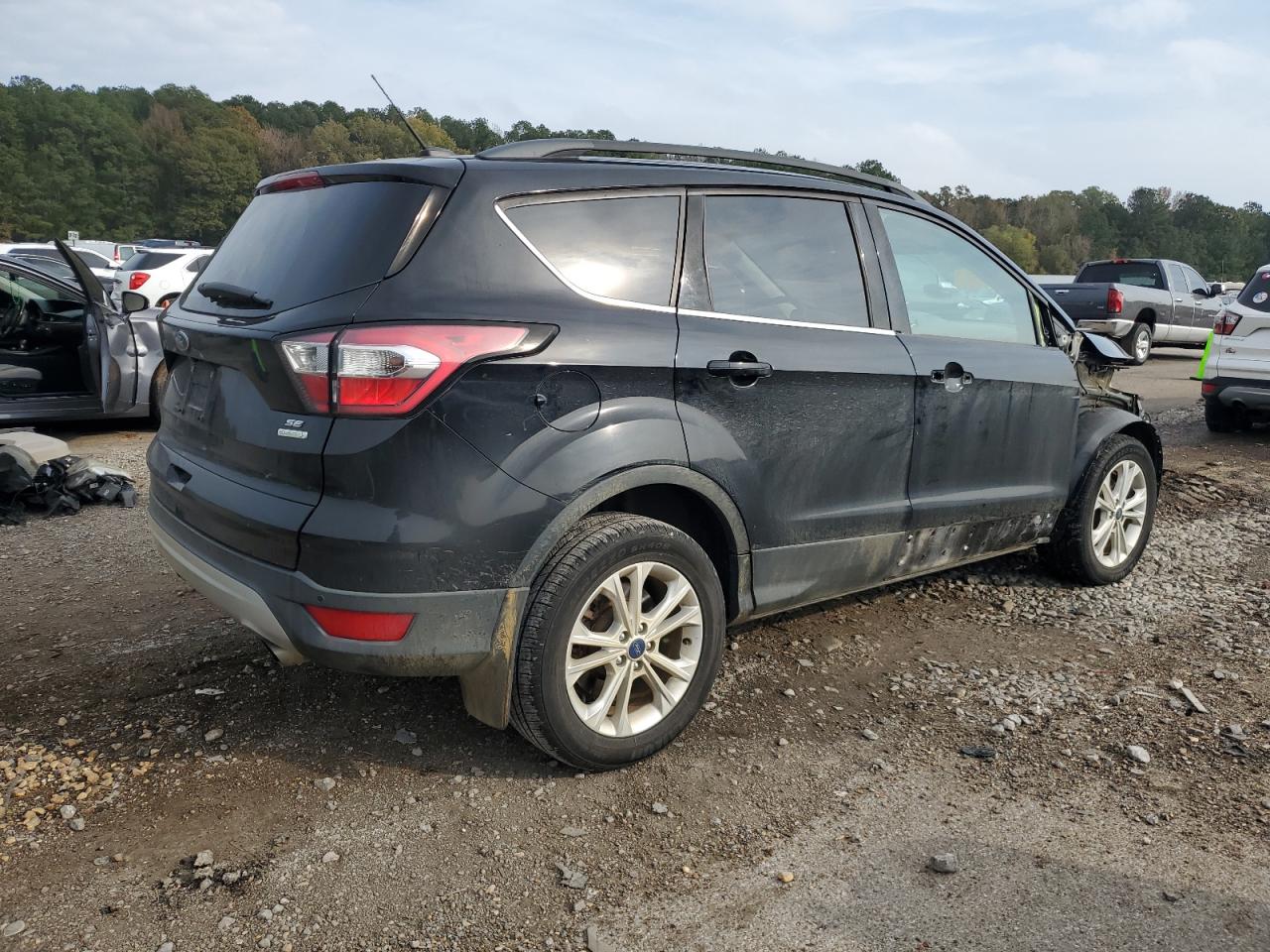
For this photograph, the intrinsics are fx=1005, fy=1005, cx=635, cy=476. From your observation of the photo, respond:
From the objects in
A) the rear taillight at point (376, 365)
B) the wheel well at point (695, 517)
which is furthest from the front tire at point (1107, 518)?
the rear taillight at point (376, 365)

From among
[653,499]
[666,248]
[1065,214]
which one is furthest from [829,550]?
[1065,214]

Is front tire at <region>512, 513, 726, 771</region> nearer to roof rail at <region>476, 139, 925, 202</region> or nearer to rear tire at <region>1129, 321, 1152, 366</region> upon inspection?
roof rail at <region>476, 139, 925, 202</region>

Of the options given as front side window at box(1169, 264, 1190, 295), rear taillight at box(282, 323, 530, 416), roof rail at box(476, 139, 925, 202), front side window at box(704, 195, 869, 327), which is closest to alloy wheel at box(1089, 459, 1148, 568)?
roof rail at box(476, 139, 925, 202)

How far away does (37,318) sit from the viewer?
26.0 feet

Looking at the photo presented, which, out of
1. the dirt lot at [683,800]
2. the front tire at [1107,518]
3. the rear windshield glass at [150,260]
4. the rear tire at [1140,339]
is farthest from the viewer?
the rear tire at [1140,339]

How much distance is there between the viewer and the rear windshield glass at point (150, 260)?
13.4 meters

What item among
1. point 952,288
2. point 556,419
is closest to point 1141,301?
point 952,288

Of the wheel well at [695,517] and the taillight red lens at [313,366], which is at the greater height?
the taillight red lens at [313,366]

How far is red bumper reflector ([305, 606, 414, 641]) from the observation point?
261 cm

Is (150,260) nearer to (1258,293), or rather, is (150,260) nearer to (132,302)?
(132,302)

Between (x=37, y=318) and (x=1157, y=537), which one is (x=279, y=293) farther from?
(x=37, y=318)

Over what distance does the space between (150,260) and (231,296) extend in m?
12.5

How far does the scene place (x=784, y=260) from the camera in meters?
3.46

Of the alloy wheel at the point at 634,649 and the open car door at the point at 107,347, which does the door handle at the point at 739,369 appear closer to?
the alloy wheel at the point at 634,649
